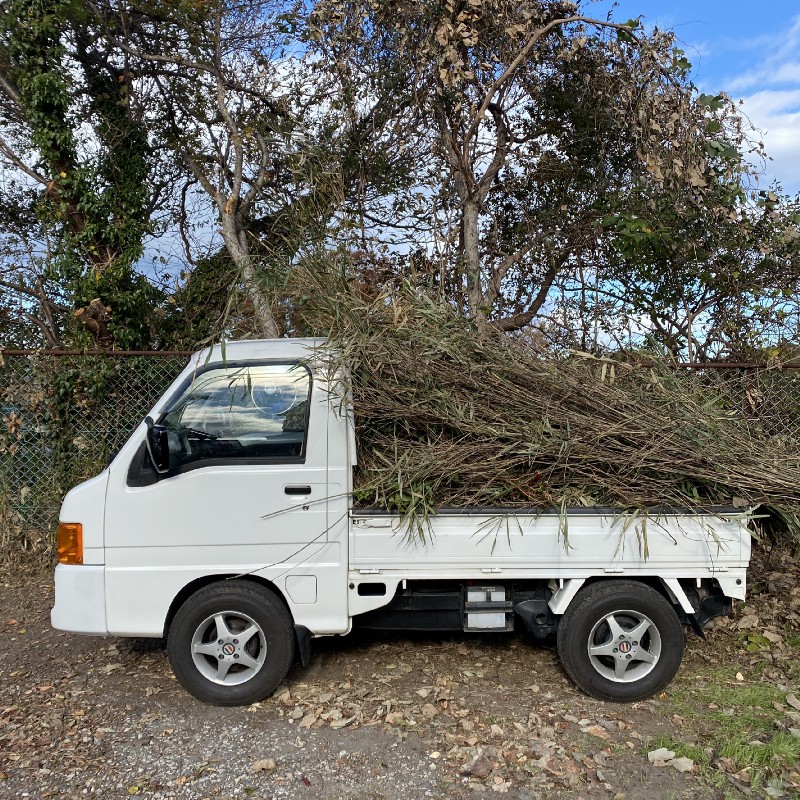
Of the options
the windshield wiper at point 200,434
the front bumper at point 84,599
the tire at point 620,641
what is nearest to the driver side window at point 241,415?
the windshield wiper at point 200,434

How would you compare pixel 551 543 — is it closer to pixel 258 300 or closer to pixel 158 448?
pixel 158 448

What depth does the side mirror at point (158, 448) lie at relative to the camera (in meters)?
3.73

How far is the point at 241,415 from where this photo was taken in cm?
390

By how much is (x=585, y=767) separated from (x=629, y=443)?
170 cm

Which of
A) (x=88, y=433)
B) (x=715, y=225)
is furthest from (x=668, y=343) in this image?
(x=88, y=433)

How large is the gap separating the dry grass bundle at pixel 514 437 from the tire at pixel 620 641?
0.55 m

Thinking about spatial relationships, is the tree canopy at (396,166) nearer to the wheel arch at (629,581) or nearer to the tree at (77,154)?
the tree at (77,154)

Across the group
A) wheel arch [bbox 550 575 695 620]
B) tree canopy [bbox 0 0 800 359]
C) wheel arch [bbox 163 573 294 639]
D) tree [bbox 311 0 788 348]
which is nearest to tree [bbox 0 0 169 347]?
tree canopy [bbox 0 0 800 359]

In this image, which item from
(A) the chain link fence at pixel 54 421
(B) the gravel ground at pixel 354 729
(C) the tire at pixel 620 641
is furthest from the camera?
(A) the chain link fence at pixel 54 421

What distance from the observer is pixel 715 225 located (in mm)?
7125

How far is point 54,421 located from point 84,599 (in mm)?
3493

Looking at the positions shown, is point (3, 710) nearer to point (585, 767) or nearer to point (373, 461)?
point (373, 461)

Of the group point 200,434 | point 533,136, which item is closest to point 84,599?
point 200,434

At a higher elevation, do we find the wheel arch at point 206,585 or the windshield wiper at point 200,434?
the windshield wiper at point 200,434
